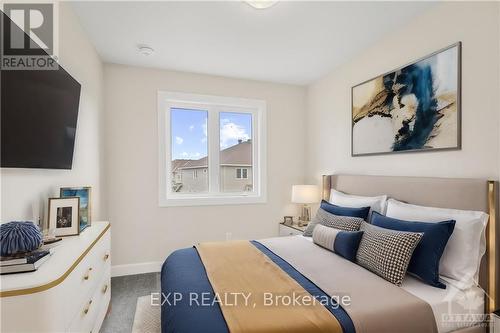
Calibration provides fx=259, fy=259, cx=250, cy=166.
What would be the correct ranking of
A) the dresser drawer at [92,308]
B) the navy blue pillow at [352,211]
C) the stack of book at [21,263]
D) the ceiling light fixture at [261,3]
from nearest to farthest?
the stack of book at [21,263] → the dresser drawer at [92,308] → the ceiling light fixture at [261,3] → the navy blue pillow at [352,211]

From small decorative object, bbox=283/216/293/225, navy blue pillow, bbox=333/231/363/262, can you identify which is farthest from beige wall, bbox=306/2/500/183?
small decorative object, bbox=283/216/293/225

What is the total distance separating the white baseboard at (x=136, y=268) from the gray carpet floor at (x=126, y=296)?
6cm

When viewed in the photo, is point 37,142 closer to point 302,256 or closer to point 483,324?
point 302,256

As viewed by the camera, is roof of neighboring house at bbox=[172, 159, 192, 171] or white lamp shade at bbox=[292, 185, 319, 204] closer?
white lamp shade at bbox=[292, 185, 319, 204]

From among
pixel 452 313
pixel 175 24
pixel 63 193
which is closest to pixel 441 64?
pixel 452 313

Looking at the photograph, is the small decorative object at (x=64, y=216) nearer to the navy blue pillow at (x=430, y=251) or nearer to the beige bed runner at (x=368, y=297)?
the beige bed runner at (x=368, y=297)

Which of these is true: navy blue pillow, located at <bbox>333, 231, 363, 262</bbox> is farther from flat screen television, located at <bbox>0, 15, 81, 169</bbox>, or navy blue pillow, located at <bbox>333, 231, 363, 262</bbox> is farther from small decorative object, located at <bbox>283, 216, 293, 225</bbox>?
flat screen television, located at <bbox>0, 15, 81, 169</bbox>

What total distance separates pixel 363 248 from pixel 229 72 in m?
2.71

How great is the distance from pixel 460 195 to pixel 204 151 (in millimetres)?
2920

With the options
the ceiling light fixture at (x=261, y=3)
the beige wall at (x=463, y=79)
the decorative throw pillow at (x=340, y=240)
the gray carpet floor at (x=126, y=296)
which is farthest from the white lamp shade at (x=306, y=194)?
the ceiling light fixture at (x=261, y=3)

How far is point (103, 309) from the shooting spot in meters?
2.18

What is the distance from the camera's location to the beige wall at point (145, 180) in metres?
3.26

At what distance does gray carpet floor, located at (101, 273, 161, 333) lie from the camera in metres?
2.22

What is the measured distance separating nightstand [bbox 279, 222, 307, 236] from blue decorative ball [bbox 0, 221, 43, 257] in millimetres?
2704
